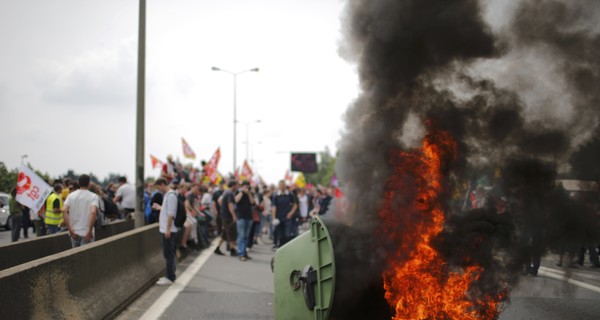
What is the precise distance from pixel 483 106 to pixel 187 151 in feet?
85.0

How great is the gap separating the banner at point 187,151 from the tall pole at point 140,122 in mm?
17116

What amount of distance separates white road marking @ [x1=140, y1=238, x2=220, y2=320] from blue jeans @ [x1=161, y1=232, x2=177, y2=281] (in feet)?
0.56

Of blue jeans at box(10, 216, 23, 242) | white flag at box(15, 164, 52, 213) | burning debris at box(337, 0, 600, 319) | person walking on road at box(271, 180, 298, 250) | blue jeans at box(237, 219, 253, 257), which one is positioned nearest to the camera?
burning debris at box(337, 0, 600, 319)

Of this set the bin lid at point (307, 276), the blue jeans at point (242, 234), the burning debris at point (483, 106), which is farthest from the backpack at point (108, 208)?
the bin lid at point (307, 276)

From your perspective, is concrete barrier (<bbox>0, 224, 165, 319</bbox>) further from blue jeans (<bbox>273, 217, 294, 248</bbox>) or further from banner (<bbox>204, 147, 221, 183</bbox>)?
banner (<bbox>204, 147, 221, 183</bbox>)

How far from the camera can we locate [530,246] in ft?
21.2

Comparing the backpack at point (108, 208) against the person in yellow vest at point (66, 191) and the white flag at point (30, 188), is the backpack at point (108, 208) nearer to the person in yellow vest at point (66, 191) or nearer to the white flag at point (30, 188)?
the person in yellow vest at point (66, 191)

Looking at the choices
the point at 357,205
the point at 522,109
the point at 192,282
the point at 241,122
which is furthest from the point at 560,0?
the point at 241,122

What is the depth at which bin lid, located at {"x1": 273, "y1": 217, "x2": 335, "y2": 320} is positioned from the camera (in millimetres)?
5348

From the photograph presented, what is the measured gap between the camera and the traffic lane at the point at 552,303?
8.20 metres

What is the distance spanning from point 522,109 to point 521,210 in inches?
40.3

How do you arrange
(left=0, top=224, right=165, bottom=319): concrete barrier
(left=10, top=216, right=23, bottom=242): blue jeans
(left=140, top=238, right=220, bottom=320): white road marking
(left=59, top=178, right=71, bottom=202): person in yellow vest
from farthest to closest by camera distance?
(left=10, top=216, right=23, bottom=242): blue jeans < (left=59, top=178, right=71, bottom=202): person in yellow vest < (left=140, top=238, right=220, bottom=320): white road marking < (left=0, top=224, right=165, bottom=319): concrete barrier

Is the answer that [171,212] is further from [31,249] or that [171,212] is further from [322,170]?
[322,170]

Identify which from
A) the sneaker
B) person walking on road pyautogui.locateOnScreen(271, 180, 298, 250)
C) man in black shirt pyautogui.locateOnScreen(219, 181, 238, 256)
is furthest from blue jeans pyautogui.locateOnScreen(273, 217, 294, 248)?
the sneaker
